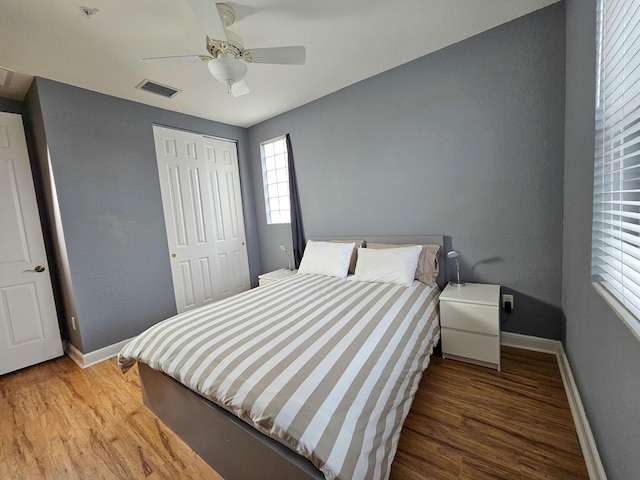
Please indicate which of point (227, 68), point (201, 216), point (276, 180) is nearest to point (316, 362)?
point (227, 68)

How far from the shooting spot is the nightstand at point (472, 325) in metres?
1.82

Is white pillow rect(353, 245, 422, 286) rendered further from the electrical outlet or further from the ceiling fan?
the ceiling fan

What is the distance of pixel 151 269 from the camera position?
286 cm

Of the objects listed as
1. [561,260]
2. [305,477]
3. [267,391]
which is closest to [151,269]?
[267,391]

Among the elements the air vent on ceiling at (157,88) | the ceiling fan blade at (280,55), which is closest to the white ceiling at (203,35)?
the air vent on ceiling at (157,88)

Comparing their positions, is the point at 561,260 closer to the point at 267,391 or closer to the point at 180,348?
the point at 267,391

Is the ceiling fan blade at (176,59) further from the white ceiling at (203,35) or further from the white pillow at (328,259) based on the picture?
the white pillow at (328,259)

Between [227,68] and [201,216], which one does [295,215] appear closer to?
[201,216]

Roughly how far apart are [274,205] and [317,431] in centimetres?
325

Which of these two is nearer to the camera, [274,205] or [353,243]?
[353,243]

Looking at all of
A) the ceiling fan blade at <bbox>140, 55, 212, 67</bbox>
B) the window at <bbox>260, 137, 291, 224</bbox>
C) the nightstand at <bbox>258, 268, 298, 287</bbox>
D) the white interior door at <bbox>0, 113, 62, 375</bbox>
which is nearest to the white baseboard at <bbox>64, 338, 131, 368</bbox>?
the white interior door at <bbox>0, 113, 62, 375</bbox>

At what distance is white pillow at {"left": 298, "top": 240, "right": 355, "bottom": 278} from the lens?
A: 8.56ft

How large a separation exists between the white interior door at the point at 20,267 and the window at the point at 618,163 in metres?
4.05

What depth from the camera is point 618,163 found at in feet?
3.28
